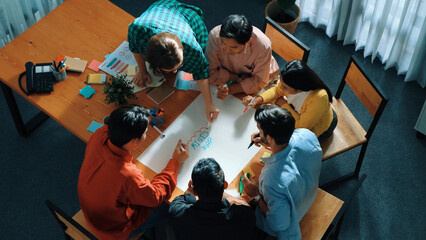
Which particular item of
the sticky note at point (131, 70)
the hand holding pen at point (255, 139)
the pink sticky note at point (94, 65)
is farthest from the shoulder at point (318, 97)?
the pink sticky note at point (94, 65)

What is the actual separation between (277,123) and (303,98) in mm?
434

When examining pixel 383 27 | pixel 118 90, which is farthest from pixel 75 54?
pixel 383 27

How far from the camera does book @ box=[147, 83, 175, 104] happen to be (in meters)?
2.73

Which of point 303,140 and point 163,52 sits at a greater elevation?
point 163,52

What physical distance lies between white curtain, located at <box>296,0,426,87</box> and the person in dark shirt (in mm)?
2149

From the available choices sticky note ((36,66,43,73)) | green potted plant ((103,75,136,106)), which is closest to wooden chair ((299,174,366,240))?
green potted plant ((103,75,136,106))

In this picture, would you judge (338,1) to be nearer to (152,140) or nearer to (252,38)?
(252,38)

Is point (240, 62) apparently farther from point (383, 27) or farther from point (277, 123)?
point (383, 27)

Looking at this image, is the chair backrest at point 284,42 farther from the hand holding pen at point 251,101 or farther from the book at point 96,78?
the book at point 96,78

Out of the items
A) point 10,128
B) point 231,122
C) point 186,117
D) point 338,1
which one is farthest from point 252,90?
point 10,128

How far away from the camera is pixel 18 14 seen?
373 centimetres

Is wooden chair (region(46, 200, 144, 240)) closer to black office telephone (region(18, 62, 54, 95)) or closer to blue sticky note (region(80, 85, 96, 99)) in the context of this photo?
blue sticky note (region(80, 85, 96, 99))

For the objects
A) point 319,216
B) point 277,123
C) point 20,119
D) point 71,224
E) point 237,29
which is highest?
point 237,29

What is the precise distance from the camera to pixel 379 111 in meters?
2.67
